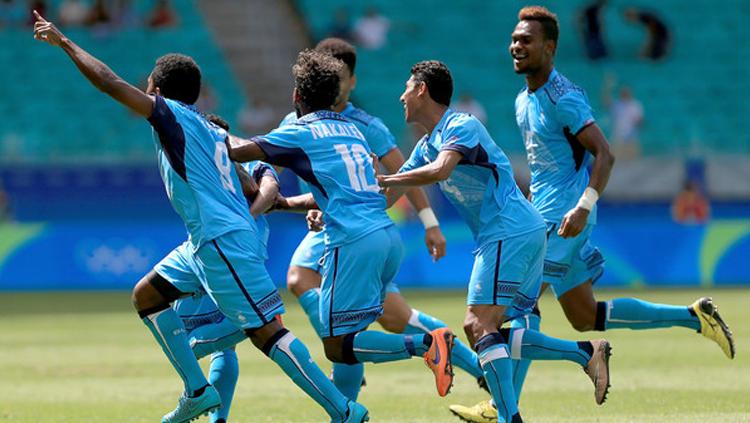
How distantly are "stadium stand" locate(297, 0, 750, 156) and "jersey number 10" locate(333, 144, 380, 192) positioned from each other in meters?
19.6

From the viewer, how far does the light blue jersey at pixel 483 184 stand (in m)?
7.81

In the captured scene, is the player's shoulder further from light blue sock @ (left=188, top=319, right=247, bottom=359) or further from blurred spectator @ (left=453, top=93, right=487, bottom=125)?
blurred spectator @ (left=453, top=93, right=487, bottom=125)

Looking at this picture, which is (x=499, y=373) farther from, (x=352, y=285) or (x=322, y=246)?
(x=322, y=246)

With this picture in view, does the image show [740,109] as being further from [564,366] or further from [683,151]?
[564,366]

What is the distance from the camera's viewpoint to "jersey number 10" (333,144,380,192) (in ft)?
25.3

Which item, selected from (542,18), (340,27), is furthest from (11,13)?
(542,18)

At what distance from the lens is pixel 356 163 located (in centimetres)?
775

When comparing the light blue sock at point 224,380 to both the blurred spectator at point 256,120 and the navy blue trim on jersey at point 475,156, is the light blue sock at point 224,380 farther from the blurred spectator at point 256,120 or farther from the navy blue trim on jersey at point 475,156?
the blurred spectator at point 256,120

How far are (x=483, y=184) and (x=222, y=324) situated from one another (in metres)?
1.81

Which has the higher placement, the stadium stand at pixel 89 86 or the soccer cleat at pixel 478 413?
the stadium stand at pixel 89 86

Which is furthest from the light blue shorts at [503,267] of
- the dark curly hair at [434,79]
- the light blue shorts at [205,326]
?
the light blue shorts at [205,326]

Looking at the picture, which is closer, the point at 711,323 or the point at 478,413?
the point at 478,413

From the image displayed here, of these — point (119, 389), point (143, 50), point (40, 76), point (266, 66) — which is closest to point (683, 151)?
point (266, 66)

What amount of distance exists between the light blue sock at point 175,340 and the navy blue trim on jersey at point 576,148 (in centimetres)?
280
